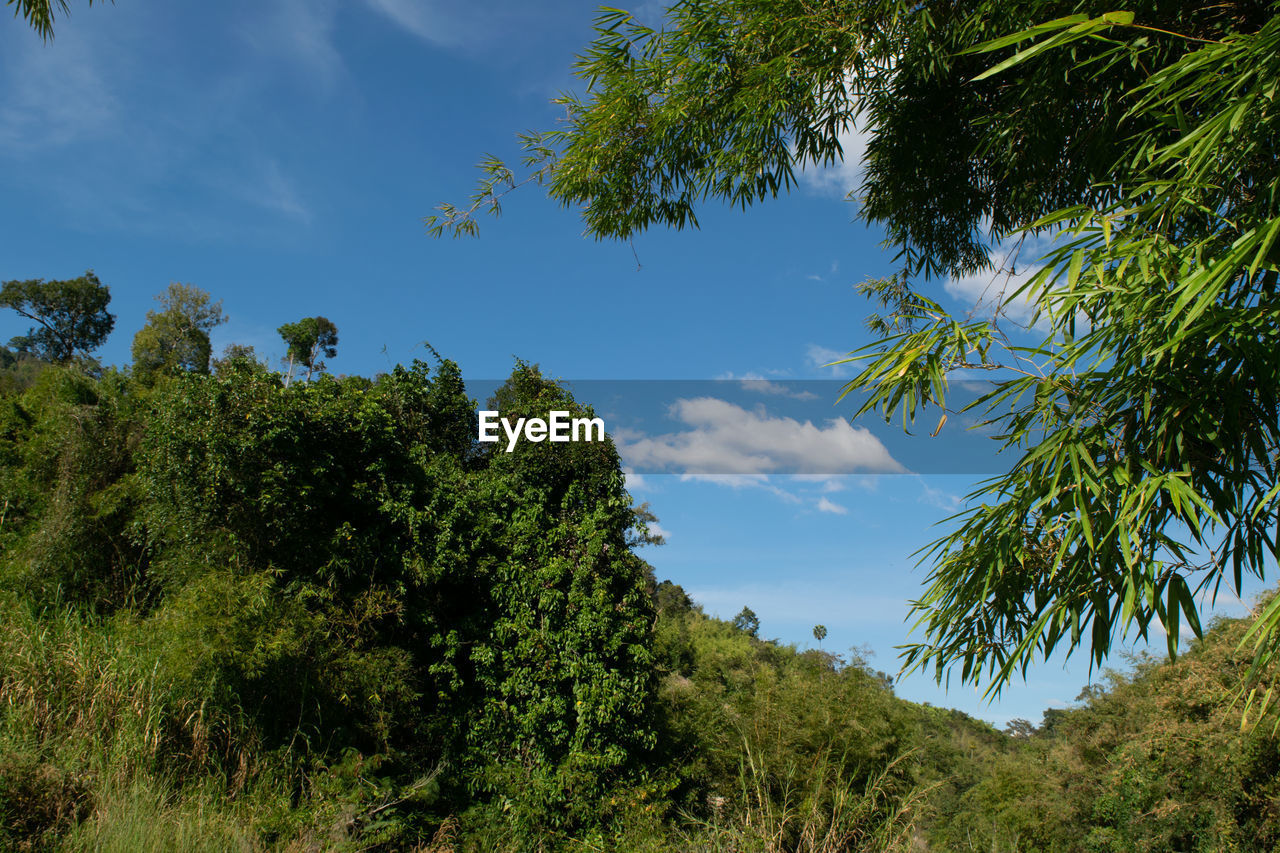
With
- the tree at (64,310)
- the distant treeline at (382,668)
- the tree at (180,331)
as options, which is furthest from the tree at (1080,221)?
the tree at (64,310)

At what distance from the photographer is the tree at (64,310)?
3031cm

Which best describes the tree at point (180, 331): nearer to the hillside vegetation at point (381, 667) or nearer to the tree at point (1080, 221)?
the hillside vegetation at point (381, 667)

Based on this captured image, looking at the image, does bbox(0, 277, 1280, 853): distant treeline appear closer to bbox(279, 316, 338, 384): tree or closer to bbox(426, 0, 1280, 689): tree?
bbox(426, 0, 1280, 689): tree

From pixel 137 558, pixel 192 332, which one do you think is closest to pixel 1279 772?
pixel 137 558

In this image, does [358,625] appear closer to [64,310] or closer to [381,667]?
[381,667]

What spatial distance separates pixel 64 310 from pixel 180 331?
1119cm

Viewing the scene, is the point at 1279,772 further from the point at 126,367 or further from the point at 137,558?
the point at 126,367

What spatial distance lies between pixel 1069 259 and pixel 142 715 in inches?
216

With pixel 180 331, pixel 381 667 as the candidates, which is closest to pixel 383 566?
pixel 381 667

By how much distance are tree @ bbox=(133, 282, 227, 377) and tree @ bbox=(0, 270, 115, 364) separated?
339 inches

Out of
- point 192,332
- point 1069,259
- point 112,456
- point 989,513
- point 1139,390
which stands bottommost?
point 989,513

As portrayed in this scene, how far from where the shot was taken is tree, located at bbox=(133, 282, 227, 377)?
24266mm

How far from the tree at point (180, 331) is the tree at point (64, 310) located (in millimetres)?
8615

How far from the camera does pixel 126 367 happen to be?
1182 cm
